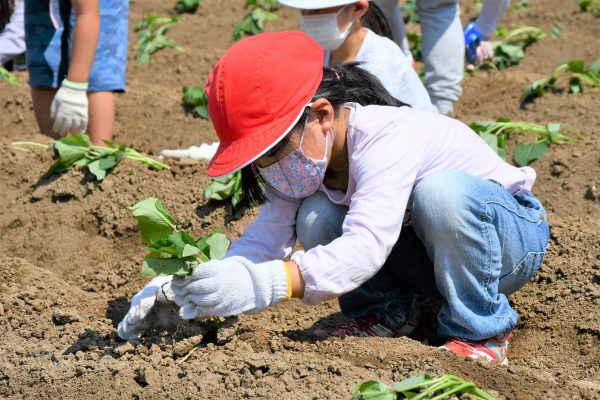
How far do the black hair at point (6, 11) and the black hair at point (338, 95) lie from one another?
398 centimetres

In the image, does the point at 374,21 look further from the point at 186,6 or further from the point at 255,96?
the point at 186,6

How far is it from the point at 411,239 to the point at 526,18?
16.7 feet

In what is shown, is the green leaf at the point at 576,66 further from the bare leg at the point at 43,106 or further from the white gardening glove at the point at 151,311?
the white gardening glove at the point at 151,311

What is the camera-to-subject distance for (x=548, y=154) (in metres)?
4.26

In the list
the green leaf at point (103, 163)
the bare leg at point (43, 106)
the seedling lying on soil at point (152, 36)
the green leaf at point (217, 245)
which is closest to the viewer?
the green leaf at point (217, 245)

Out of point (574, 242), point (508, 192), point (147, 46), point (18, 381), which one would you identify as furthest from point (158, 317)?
point (147, 46)

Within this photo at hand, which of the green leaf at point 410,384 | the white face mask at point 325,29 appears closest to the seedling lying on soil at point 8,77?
the white face mask at point 325,29

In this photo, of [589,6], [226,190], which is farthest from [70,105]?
[589,6]

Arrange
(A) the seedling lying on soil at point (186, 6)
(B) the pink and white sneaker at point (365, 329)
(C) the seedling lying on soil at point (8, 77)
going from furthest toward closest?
(A) the seedling lying on soil at point (186, 6), (C) the seedling lying on soil at point (8, 77), (B) the pink and white sneaker at point (365, 329)

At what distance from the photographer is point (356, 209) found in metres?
2.35

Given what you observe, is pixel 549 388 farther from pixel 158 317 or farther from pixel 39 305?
pixel 39 305

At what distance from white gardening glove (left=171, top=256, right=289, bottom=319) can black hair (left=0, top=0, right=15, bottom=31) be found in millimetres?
4364

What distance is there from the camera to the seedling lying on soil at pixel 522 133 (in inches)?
165

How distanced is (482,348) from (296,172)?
27.1 inches
